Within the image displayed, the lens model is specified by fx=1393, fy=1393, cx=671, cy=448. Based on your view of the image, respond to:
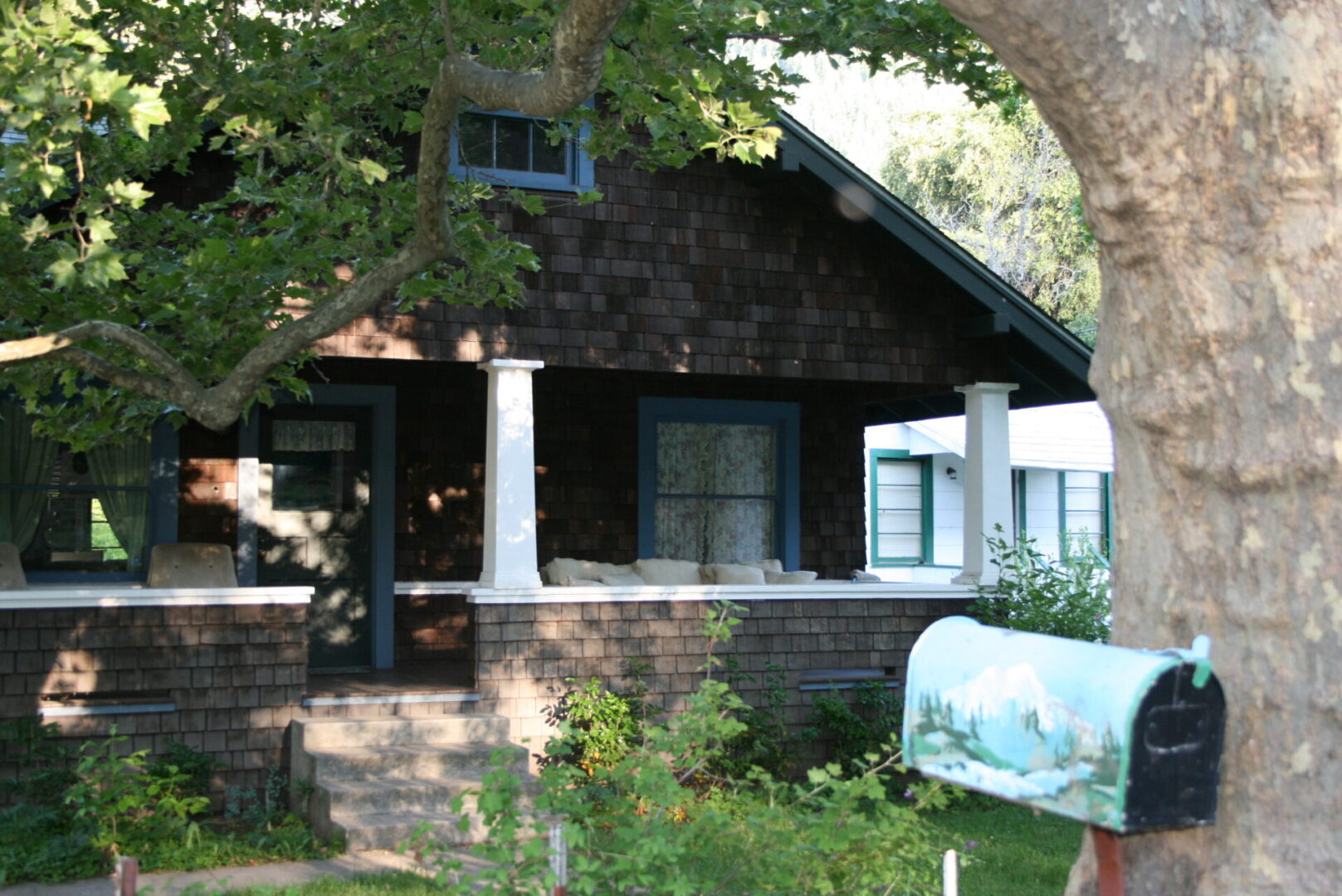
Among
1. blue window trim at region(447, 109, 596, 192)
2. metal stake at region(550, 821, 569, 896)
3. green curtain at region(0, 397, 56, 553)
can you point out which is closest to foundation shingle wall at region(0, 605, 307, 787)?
green curtain at region(0, 397, 56, 553)

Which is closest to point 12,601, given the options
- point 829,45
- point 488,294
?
point 488,294

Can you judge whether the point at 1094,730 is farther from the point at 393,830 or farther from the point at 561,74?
the point at 393,830

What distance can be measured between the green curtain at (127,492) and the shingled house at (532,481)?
19 millimetres

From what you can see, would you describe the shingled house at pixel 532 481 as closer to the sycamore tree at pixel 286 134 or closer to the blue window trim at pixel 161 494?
the blue window trim at pixel 161 494

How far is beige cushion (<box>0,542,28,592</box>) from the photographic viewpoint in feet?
28.8

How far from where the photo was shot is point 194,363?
22.5 feet

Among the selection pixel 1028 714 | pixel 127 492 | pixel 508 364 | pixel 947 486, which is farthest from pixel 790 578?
pixel 947 486

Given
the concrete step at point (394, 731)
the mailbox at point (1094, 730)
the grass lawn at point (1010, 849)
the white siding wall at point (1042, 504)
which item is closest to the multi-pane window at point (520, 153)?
the concrete step at point (394, 731)

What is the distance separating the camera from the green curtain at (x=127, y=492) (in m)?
9.72

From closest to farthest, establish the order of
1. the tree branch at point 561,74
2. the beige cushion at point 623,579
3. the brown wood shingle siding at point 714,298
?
the tree branch at point 561,74 < the brown wood shingle siding at point 714,298 < the beige cushion at point 623,579

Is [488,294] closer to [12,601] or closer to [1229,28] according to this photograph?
[12,601]

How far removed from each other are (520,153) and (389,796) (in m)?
4.58

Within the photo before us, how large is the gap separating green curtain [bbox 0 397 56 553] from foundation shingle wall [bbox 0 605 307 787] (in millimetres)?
1732

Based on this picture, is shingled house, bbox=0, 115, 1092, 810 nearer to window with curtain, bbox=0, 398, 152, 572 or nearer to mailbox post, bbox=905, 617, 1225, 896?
window with curtain, bbox=0, 398, 152, 572
